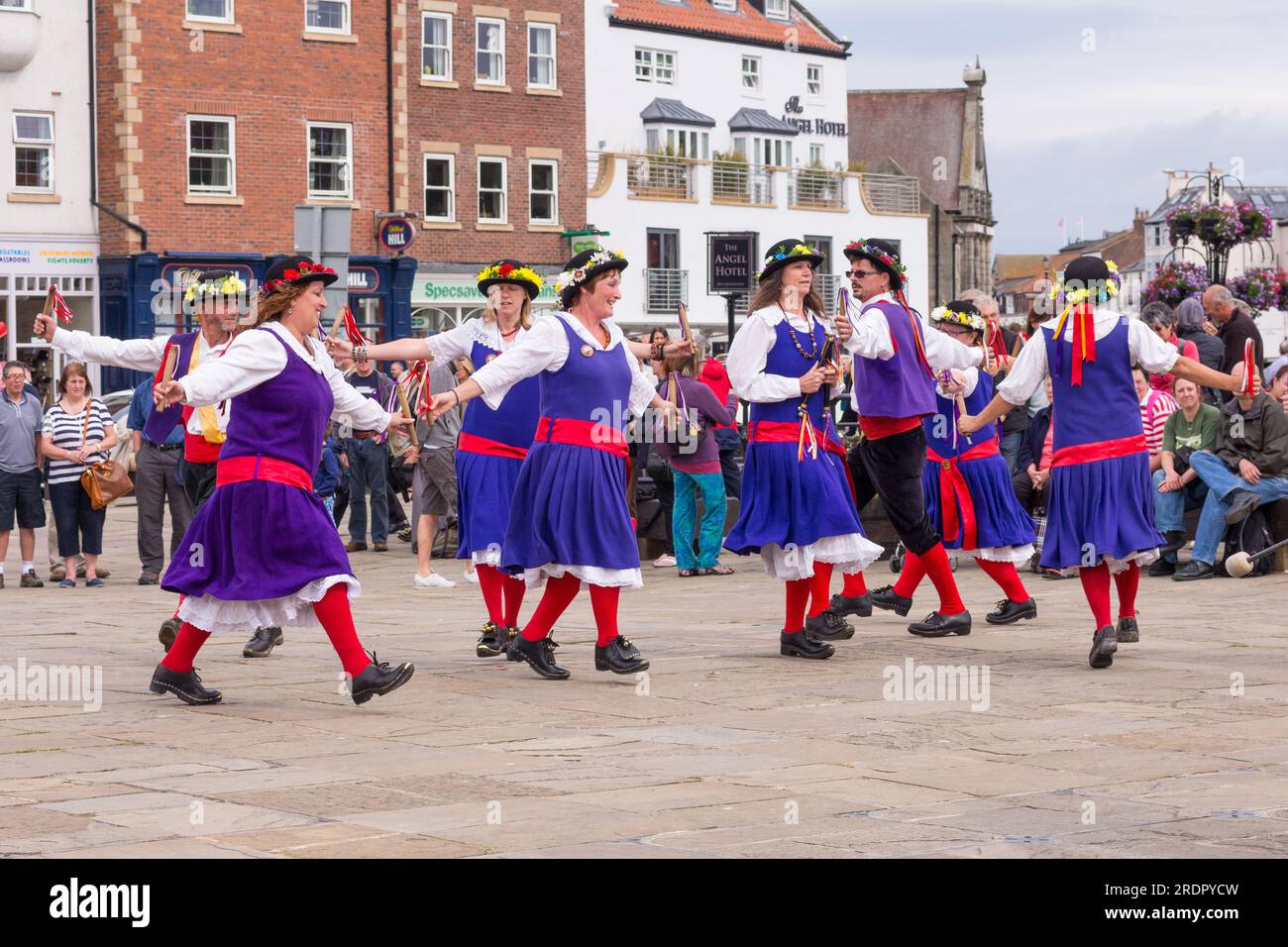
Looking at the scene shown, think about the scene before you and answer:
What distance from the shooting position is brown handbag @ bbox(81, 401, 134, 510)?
16875 millimetres

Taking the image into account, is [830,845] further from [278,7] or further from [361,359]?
[278,7]

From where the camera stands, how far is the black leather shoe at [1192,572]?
1544 centimetres

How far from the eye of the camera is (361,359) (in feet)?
34.0

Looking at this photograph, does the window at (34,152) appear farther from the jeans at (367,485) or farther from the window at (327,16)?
the jeans at (367,485)

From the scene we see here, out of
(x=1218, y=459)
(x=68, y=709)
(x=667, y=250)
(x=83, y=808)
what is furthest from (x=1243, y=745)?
(x=667, y=250)

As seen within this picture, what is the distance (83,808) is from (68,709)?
2520mm

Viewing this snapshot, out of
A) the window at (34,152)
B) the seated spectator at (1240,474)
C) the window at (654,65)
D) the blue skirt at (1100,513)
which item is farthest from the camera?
the window at (654,65)

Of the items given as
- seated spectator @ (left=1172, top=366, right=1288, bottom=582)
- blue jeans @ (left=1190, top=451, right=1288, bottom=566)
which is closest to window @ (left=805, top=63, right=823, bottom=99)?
seated spectator @ (left=1172, top=366, right=1288, bottom=582)

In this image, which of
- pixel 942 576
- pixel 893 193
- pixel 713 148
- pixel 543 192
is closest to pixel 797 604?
pixel 942 576

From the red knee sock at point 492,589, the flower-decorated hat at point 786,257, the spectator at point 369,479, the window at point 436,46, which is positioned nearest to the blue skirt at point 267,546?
the red knee sock at point 492,589

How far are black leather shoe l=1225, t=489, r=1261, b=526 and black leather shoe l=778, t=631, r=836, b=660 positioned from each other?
551cm

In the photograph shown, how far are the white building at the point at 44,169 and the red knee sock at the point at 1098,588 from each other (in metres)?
30.1

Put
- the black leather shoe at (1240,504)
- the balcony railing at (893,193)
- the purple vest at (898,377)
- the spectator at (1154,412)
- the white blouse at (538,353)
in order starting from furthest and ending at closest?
1. the balcony railing at (893,193)
2. the spectator at (1154,412)
3. the black leather shoe at (1240,504)
4. the purple vest at (898,377)
5. the white blouse at (538,353)
